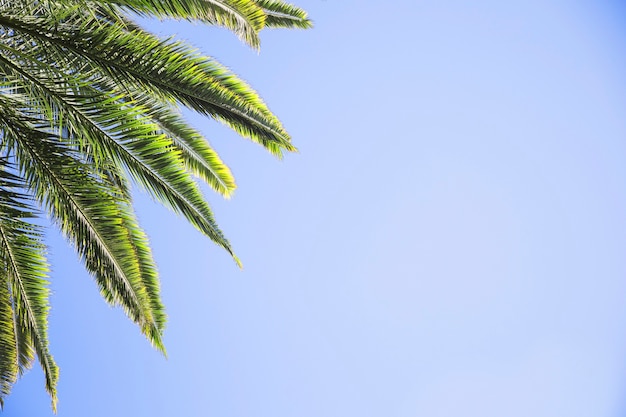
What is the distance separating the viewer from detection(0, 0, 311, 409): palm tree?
4094 millimetres

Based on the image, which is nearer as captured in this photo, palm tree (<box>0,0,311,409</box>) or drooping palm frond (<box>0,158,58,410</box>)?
palm tree (<box>0,0,311,409</box>)

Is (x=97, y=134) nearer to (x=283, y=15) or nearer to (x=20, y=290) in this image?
(x=20, y=290)

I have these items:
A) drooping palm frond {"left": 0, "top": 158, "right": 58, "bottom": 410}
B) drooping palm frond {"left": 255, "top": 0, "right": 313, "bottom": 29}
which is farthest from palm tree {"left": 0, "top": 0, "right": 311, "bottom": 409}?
drooping palm frond {"left": 255, "top": 0, "right": 313, "bottom": 29}

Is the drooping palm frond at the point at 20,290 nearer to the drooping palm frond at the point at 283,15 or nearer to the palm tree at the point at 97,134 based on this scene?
the palm tree at the point at 97,134

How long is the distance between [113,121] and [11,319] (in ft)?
10.9

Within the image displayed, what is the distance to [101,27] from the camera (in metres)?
4.17

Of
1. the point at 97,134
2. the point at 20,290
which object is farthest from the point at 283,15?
the point at 20,290

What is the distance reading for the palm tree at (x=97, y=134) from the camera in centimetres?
409

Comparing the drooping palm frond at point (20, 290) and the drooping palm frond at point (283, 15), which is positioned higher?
the drooping palm frond at point (283, 15)

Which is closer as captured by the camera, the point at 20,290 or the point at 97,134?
the point at 97,134

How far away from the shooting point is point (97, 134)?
4.16m

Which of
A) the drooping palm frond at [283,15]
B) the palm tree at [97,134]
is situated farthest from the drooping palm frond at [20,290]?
the drooping palm frond at [283,15]

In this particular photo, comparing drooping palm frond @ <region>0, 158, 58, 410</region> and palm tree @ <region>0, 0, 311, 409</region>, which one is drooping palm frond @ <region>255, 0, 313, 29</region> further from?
drooping palm frond @ <region>0, 158, 58, 410</region>

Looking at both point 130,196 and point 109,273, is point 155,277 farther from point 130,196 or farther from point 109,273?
point 130,196
